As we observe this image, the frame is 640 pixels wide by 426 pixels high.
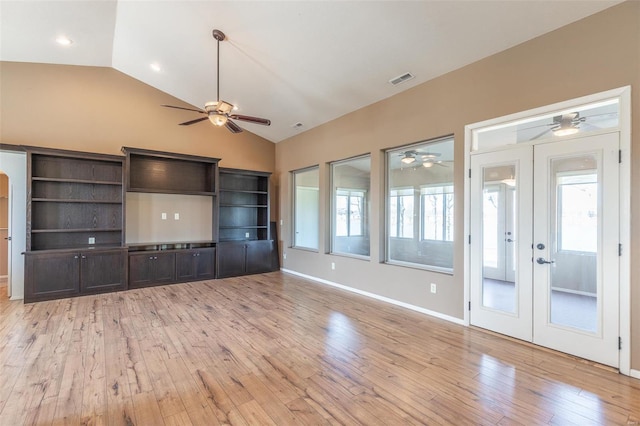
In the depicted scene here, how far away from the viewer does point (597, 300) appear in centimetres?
277

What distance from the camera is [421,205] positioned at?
4555mm

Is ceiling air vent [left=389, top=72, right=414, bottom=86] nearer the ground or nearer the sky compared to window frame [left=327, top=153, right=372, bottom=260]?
nearer the sky

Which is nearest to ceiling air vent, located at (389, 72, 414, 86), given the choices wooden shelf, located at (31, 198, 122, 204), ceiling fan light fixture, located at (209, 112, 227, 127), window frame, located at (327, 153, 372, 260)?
window frame, located at (327, 153, 372, 260)

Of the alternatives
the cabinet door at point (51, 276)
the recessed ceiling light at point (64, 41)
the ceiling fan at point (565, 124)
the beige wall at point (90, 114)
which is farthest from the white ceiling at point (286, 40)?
the cabinet door at point (51, 276)

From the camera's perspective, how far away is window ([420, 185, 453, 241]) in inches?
163

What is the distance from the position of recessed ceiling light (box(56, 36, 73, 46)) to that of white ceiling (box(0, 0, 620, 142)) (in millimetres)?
69

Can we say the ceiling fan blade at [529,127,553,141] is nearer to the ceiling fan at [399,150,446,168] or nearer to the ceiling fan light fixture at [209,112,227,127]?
the ceiling fan at [399,150,446,168]

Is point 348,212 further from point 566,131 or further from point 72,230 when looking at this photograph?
point 72,230

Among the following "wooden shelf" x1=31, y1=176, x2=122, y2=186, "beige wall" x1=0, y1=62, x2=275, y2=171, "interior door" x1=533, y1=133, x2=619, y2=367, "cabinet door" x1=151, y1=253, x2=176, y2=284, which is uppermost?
"beige wall" x1=0, y1=62, x2=275, y2=171

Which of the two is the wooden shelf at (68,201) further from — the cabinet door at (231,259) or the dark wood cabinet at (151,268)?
the cabinet door at (231,259)

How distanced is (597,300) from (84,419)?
4291 mm

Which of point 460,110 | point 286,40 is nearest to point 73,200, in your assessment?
point 286,40

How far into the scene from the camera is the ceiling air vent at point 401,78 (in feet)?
13.3

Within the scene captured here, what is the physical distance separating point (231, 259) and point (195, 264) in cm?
75
